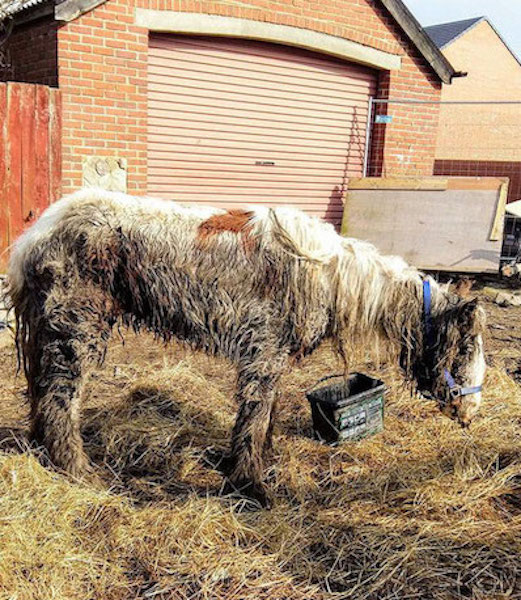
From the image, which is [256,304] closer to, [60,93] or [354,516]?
[354,516]

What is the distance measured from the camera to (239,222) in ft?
12.1

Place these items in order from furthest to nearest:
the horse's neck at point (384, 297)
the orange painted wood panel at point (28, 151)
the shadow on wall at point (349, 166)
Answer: the shadow on wall at point (349, 166), the orange painted wood panel at point (28, 151), the horse's neck at point (384, 297)

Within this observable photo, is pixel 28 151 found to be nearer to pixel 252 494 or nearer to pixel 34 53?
pixel 34 53

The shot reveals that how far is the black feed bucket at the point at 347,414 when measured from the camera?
14.2ft

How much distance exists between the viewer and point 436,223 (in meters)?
9.54

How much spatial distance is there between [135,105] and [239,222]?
4.71 metres

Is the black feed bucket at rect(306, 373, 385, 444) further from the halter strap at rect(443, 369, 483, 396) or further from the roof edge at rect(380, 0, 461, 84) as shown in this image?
the roof edge at rect(380, 0, 461, 84)

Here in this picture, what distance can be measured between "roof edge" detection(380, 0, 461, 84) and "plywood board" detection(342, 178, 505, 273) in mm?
2344

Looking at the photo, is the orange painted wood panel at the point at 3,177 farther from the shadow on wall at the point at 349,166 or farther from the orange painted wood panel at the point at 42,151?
the shadow on wall at the point at 349,166

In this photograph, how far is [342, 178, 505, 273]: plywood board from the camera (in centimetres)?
923

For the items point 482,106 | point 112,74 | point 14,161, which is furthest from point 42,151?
point 482,106

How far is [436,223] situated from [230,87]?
3.86 m

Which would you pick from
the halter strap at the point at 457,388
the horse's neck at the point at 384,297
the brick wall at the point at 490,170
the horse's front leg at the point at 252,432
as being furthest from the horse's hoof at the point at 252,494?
the brick wall at the point at 490,170

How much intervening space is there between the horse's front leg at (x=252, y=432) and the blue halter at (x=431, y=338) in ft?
3.28
